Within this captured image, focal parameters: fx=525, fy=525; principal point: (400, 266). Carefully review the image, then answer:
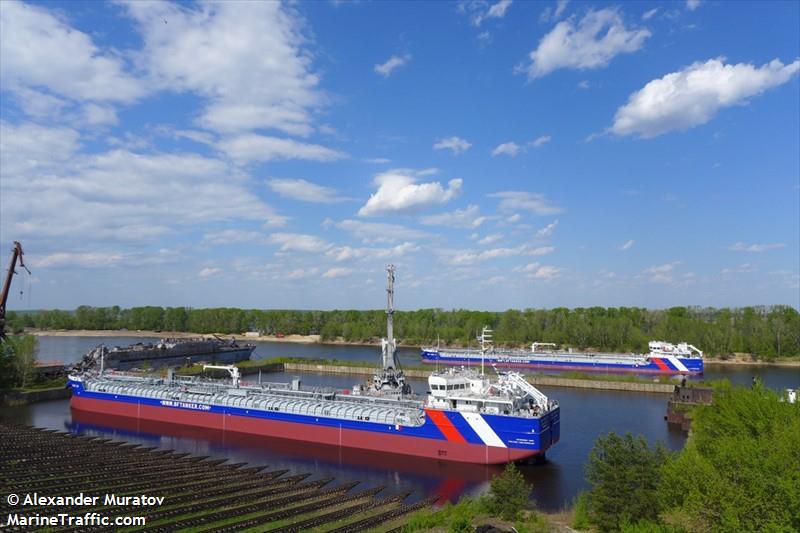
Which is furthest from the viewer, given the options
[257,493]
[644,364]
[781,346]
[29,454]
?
[781,346]

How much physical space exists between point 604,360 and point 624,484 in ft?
218

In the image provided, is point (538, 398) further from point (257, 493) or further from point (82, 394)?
point (82, 394)

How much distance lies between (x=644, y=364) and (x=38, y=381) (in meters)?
75.5

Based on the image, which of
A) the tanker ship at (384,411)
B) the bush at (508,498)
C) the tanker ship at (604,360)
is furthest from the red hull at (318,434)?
the tanker ship at (604,360)

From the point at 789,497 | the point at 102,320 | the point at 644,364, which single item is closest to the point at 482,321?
the point at 644,364

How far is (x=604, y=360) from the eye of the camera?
78.6 meters

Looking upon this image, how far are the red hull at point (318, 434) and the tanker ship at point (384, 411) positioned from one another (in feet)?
0.19

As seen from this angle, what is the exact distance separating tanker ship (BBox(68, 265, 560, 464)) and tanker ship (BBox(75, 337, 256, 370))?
1948 centimetres

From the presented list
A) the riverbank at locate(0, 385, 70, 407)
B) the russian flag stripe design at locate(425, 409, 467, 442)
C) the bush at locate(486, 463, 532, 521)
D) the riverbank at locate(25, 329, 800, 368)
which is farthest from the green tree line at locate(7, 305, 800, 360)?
the bush at locate(486, 463, 532, 521)

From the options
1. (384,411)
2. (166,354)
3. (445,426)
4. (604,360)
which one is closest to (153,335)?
(166,354)

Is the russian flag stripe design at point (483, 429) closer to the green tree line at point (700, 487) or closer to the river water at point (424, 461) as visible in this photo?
the river water at point (424, 461)

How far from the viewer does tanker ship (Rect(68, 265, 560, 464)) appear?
2920 cm

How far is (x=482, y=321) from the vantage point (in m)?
140

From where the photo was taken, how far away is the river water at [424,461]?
26938mm
